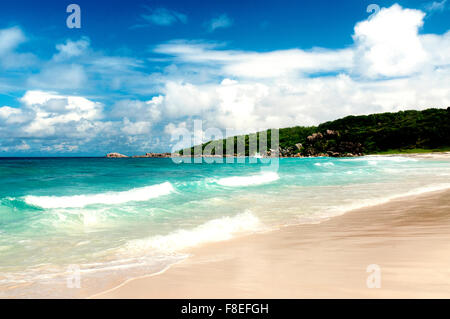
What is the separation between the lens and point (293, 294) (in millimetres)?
3807

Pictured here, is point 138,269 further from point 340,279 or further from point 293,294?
point 340,279

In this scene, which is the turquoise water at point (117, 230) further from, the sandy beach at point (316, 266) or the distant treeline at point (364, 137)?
the distant treeline at point (364, 137)

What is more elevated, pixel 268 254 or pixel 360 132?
pixel 360 132

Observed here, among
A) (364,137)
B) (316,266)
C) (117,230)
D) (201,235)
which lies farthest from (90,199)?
(364,137)

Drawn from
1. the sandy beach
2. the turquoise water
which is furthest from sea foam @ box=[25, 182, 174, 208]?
the sandy beach

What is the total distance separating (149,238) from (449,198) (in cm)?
1313
